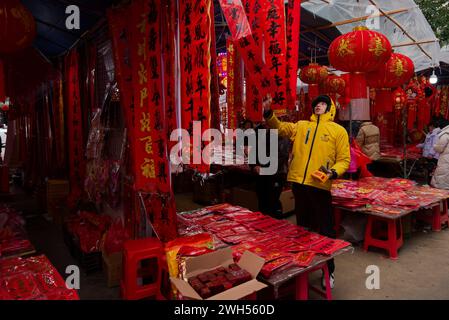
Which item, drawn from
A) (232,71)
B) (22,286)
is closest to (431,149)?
(232,71)

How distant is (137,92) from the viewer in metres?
3.90

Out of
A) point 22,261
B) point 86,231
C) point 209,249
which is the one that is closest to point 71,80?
point 86,231

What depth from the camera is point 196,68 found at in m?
3.21

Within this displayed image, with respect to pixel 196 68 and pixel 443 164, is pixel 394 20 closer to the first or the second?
pixel 443 164

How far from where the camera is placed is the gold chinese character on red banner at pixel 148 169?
383 centimetres

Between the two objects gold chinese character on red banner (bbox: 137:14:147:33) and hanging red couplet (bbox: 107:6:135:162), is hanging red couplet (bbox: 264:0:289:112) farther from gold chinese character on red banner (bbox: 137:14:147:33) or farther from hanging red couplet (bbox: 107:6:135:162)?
hanging red couplet (bbox: 107:6:135:162)

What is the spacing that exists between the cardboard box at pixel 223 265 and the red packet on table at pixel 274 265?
12 centimetres

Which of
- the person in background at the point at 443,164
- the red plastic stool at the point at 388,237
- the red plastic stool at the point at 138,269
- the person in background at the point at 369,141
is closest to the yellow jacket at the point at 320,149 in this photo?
the red plastic stool at the point at 388,237

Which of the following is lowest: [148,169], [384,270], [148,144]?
[384,270]

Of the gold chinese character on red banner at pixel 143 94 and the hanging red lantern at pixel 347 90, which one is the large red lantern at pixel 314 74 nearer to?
the hanging red lantern at pixel 347 90

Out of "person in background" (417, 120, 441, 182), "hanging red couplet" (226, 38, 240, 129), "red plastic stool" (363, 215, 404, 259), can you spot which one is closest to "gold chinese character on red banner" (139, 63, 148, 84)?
"hanging red couplet" (226, 38, 240, 129)

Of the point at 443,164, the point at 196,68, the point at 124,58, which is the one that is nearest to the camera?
the point at 196,68

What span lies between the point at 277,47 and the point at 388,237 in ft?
12.2
